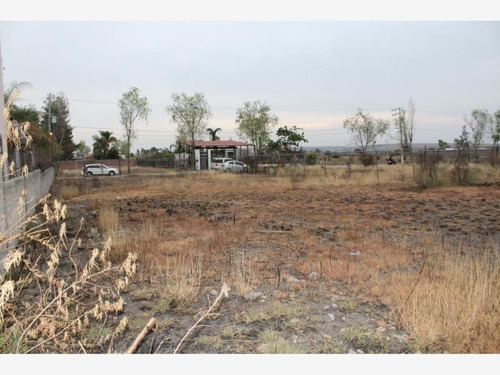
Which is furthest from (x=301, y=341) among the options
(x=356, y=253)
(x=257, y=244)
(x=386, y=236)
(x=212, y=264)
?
(x=386, y=236)

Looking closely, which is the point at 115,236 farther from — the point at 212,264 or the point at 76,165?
the point at 76,165

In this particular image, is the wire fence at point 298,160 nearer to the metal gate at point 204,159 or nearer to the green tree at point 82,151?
the metal gate at point 204,159

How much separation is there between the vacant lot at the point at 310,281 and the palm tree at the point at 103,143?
4165 centimetres

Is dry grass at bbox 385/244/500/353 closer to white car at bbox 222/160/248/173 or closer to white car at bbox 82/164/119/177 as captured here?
white car at bbox 222/160/248/173

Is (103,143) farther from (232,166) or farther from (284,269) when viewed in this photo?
(284,269)

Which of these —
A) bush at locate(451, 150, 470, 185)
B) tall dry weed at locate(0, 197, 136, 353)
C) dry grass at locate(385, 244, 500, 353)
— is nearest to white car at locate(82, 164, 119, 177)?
bush at locate(451, 150, 470, 185)

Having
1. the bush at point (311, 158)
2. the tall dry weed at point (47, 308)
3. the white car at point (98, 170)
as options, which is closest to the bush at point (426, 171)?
the tall dry weed at point (47, 308)

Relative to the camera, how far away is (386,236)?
251 inches

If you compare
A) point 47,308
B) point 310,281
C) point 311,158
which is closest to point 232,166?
point 311,158

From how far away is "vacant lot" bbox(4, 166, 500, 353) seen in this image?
9.48 feet

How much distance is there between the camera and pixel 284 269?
15.0ft

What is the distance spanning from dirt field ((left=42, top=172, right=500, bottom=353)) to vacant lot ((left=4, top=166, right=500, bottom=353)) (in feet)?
0.05

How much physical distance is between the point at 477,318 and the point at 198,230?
489cm

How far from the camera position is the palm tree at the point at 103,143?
47.8 metres
